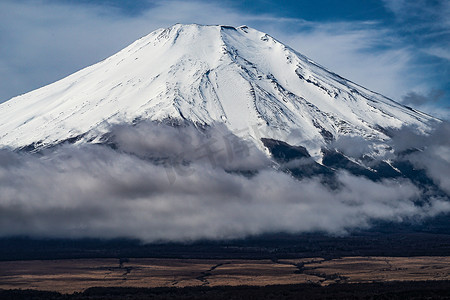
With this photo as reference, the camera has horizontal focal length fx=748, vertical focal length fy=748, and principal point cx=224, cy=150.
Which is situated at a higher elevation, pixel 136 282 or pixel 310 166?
pixel 310 166

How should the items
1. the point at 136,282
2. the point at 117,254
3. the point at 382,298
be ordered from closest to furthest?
1. the point at 382,298
2. the point at 136,282
3. the point at 117,254

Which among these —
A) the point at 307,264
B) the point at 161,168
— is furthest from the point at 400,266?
the point at 161,168

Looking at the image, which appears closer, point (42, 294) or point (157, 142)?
point (42, 294)

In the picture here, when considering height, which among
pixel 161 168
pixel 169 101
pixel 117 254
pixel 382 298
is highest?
pixel 169 101

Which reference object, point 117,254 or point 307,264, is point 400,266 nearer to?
point 307,264

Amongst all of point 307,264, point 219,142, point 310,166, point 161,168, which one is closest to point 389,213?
point 310,166

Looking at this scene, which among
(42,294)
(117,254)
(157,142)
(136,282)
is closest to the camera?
(42,294)
